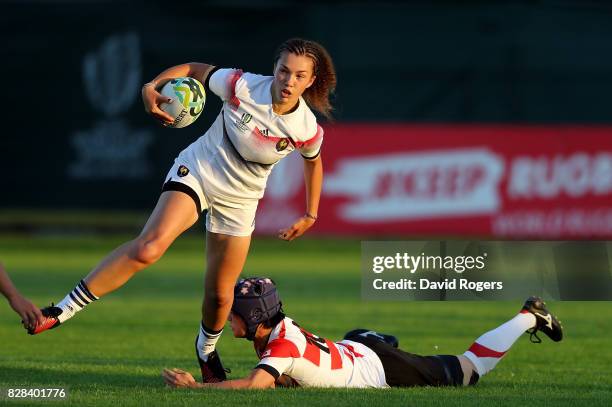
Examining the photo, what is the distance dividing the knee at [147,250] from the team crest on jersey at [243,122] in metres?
0.97

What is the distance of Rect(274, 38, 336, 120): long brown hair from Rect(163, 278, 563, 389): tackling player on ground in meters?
1.23

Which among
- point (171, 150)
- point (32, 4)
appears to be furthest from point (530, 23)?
point (32, 4)

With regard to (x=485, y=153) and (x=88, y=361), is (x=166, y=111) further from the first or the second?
(x=485, y=153)

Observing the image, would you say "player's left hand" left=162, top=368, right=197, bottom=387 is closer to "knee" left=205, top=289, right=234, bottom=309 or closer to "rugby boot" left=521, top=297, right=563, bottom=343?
"knee" left=205, top=289, right=234, bottom=309

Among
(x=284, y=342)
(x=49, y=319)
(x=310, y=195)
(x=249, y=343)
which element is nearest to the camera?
(x=49, y=319)

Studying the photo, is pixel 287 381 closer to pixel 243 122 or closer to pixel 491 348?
pixel 491 348

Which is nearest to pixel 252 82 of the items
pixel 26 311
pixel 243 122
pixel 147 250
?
pixel 243 122

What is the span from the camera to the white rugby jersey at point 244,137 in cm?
783

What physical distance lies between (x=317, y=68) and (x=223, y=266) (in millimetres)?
1382

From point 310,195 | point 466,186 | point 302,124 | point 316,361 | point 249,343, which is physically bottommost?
point 316,361

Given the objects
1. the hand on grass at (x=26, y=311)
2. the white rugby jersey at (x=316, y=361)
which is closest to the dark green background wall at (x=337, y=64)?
the white rugby jersey at (x=316, y=361)

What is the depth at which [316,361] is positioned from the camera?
24.6ft

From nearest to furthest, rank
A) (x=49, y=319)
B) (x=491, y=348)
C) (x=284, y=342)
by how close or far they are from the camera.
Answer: (x=49, y=319), (x=284, y=342), (x=491, y=348)

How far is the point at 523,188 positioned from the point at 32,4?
28.5ft
